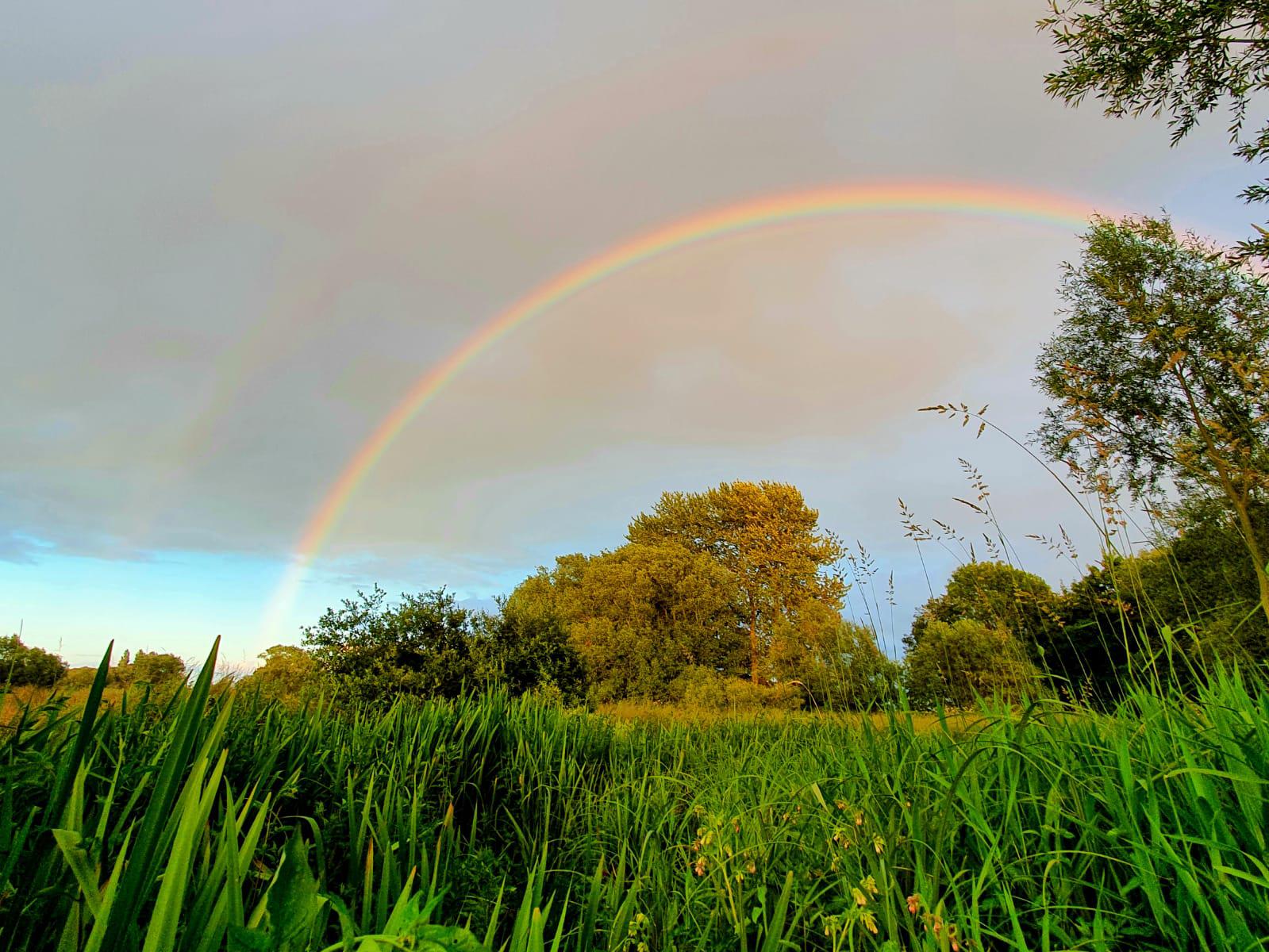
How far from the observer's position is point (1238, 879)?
1.62 metres

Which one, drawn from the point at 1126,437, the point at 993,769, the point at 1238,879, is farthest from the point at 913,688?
the point at 1238,879

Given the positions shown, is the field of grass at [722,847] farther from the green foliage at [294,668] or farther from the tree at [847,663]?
the green foliage at [294,668]

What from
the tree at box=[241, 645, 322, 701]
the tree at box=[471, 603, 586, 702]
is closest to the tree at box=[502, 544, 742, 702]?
the tree at box=[471, 603, 586, 702]

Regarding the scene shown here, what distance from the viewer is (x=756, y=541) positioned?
1313 inches

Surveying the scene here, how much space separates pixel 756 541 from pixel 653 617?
22.9ft

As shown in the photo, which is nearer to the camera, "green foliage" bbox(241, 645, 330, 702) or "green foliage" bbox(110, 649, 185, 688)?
"green foliage" bbox(110, 649, 185, 688)

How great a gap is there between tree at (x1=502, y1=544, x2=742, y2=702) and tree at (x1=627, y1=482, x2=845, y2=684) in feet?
4.57

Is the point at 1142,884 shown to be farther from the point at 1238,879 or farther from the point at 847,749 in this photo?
the point at 847,749

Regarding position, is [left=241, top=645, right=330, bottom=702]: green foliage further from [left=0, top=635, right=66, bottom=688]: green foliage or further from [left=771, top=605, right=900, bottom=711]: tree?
[left=771, top=605, right=900, bottom=711]: tree

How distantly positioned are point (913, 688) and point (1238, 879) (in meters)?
2.07

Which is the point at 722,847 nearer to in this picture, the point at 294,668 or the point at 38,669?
the point at 38,669

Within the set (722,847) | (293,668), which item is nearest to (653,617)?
(293,668)

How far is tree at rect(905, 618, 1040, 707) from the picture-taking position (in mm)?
2857

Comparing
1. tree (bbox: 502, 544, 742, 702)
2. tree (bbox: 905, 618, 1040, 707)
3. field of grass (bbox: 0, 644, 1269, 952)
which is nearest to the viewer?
field of grass (bbox: 0, 644, 1269, 952)
